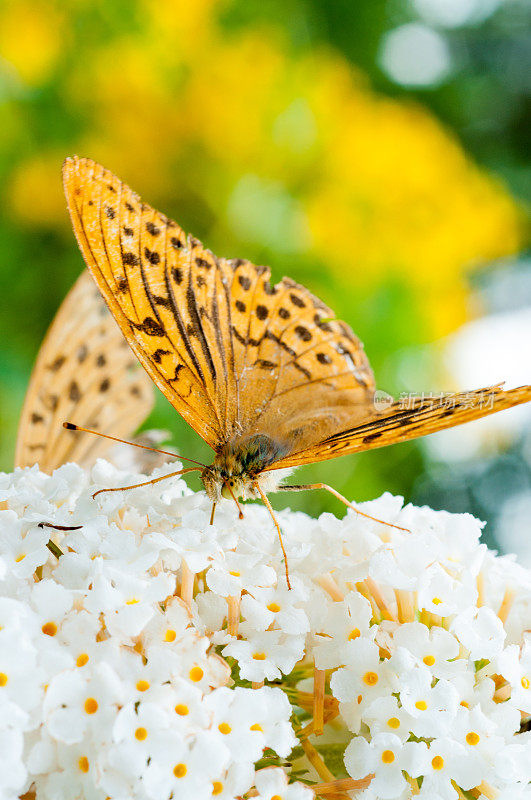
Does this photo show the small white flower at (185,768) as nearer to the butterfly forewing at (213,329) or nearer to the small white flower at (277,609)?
the small white flower at (277,609)

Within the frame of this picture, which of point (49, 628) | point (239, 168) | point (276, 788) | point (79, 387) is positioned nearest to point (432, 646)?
point (276, 788)

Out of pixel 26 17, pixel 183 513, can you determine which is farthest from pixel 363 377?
pixel 26 17

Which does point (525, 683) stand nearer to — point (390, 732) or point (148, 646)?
point (390, 732)

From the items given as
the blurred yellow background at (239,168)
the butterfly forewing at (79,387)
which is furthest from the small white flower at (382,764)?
the blurred yellow background at (239,168)

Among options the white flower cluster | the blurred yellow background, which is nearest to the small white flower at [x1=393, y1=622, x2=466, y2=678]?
the white flower cluster

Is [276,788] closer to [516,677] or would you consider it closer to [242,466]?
[516,677]

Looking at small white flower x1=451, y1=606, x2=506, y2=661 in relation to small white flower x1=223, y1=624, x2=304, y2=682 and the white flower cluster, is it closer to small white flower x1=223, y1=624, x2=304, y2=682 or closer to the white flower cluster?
the white flower cluster
